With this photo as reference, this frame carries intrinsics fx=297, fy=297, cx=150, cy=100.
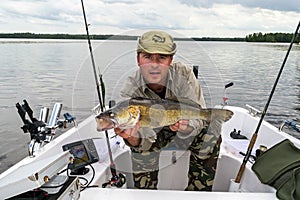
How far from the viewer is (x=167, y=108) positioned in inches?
71.6

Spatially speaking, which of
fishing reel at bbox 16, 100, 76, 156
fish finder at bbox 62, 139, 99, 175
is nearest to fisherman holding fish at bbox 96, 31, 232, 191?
fish finder at bbox 62, 139, 99, 175

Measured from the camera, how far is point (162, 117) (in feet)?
5.89

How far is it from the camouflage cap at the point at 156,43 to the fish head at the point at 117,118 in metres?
0.49

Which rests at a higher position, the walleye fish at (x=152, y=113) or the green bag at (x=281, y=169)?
the walleye fish at (x=152, y=113)

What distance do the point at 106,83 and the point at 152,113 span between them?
66 centimetres

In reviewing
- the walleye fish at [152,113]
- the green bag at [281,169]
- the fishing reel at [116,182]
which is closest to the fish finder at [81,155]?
the fishing reel at [116,182]

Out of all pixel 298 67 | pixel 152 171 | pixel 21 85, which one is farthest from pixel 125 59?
pixel 298 67

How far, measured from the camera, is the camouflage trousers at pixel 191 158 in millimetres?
2316

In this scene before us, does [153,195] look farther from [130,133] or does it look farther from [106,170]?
[106,170]

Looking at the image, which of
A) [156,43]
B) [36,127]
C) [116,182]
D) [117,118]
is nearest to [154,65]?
[156,43]

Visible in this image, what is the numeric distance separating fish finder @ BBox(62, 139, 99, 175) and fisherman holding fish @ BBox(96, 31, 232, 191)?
1.00 feet

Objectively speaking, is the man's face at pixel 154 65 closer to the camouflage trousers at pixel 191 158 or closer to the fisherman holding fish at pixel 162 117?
the fisherman holding fish at pixel 162 117

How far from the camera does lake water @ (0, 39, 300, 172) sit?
83.6 inches

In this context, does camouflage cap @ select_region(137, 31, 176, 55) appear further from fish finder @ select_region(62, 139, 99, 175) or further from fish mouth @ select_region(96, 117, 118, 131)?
fish finder @ select_region(62, 139, 99, 175)
